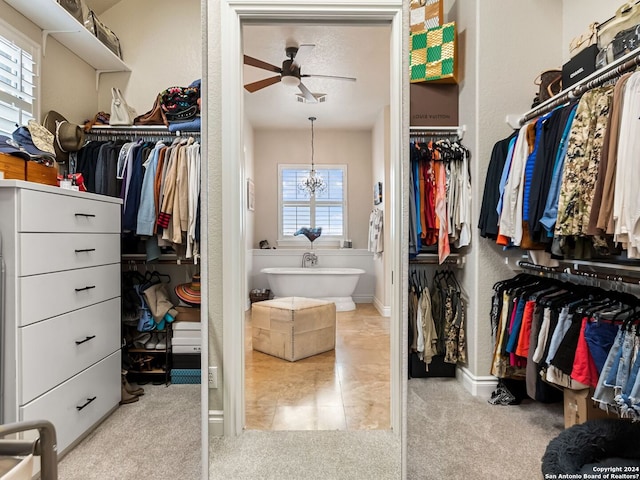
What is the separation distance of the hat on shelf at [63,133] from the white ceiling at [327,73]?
4.64ft

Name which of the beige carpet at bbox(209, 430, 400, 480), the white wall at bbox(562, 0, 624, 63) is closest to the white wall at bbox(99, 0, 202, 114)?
the beige carpet at bbox(209, 430, 400, 480)

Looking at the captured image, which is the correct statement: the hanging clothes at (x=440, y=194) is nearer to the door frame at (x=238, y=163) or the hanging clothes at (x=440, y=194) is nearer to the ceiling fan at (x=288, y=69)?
the door frame at (x=238, y=163)

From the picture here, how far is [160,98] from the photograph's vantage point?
1311mm

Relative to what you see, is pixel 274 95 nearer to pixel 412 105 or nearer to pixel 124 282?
pixel 412 105

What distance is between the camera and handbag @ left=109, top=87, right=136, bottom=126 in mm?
1311

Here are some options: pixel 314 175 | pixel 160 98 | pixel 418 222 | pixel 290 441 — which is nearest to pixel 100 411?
pixel 290 441

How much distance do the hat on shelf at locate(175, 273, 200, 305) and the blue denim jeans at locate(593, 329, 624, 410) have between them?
157cm

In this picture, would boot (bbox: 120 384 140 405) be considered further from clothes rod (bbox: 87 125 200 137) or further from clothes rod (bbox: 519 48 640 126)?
clothes rod (bbox: 519 48 640 126)

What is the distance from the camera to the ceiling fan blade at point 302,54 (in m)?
2.97

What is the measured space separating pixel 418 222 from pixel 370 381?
99 centimetres

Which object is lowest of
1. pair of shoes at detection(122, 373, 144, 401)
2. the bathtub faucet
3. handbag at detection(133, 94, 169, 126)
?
pair of shoes at detection(122, 373, 144, 401)

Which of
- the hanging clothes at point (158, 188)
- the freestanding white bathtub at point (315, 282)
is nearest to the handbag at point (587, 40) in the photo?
the hanging clothes at point (158, 188)

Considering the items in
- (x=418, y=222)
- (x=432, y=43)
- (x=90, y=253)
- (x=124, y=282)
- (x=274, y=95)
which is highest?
(x=274, y=95)

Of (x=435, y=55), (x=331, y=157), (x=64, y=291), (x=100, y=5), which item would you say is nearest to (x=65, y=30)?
(x=100, y=5)
